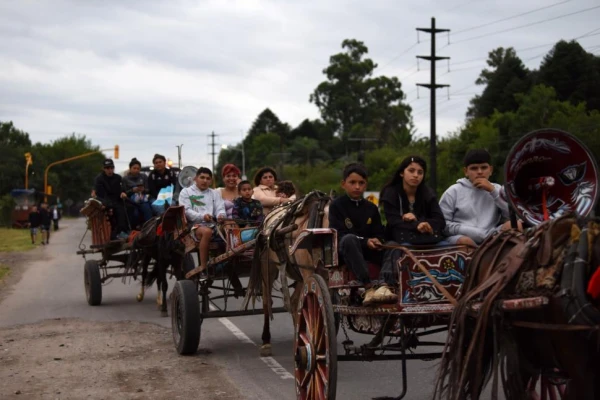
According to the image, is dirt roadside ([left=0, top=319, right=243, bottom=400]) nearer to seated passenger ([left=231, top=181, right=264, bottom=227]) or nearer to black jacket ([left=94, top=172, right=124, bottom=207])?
seated passenger ([left=231, top=181, right=264, bottom=227])

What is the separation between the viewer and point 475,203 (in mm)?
6977

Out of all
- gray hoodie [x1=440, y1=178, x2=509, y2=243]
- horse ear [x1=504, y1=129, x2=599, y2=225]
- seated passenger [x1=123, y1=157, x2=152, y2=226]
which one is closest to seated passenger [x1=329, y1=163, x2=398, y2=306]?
gray hoodie [x1=440, y1=178, x2=509, y2=243]

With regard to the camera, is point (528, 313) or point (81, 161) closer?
point (528, 313)

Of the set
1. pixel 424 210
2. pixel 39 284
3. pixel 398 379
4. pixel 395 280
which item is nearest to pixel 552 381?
pixel 395 280

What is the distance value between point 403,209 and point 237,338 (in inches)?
178

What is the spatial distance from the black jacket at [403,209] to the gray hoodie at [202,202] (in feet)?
13.8

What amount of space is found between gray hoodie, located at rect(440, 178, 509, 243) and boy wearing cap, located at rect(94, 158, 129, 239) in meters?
8.77

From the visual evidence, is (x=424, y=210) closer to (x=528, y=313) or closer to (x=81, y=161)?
(x=528, y=313)

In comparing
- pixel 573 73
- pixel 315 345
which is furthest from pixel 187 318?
pixel 573 73

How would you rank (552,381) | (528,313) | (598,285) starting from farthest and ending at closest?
(552,381)
(528,313)
(598,285)

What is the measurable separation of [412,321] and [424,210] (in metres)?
1.04

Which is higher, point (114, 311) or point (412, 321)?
point (412, 321)

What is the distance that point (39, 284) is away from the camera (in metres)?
19.7

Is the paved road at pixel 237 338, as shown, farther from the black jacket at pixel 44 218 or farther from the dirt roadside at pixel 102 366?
the black jacket at pixel 44 218
